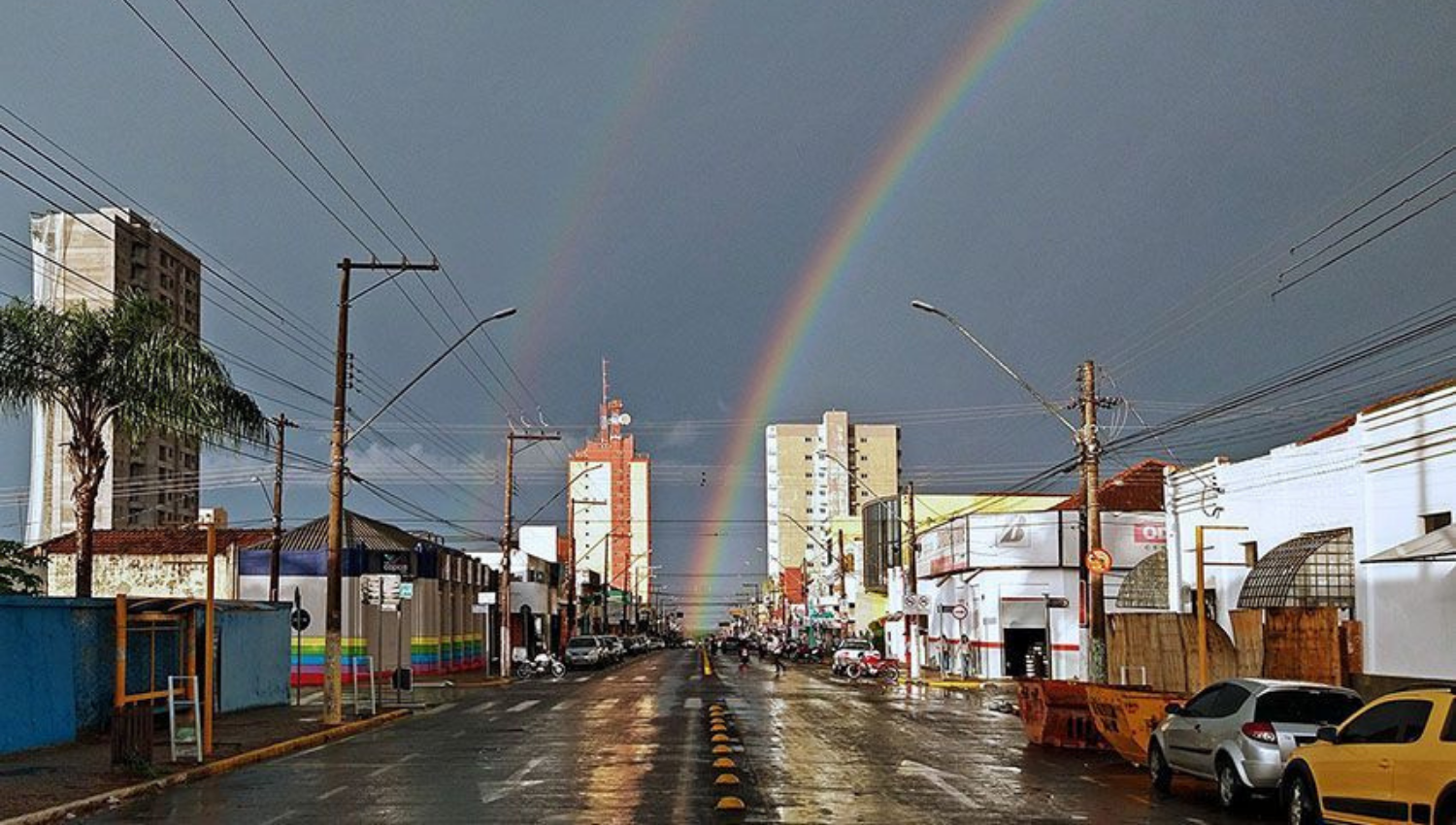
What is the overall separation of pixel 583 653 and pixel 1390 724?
67.4m

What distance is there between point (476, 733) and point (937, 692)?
25161 mm

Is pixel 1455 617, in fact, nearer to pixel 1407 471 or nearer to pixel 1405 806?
pixel 1407 471

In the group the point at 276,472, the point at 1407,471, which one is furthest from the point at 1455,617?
the point at 276,472

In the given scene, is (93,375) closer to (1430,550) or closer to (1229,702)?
(1229,702)

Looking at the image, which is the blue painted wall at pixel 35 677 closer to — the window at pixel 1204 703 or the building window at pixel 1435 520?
the window at pixel 1204 703

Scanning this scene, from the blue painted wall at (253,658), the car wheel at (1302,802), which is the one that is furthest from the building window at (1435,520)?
the blue painted wall at (253,658)

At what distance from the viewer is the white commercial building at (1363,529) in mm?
27188

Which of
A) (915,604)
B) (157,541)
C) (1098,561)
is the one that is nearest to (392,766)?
(1098,561)

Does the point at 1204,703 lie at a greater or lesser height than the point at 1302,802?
greater

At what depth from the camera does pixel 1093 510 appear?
3384 centimetres

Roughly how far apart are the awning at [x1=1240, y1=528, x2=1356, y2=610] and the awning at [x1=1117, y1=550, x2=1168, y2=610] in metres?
11.5

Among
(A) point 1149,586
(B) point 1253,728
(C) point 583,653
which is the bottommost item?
(C) point 583,653

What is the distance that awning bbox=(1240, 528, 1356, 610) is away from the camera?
31109mm

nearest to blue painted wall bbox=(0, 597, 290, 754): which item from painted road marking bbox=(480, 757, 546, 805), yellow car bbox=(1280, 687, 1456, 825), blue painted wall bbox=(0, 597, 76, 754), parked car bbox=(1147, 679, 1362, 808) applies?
blue painted wall bbox=(0, 597, 76, 754)
